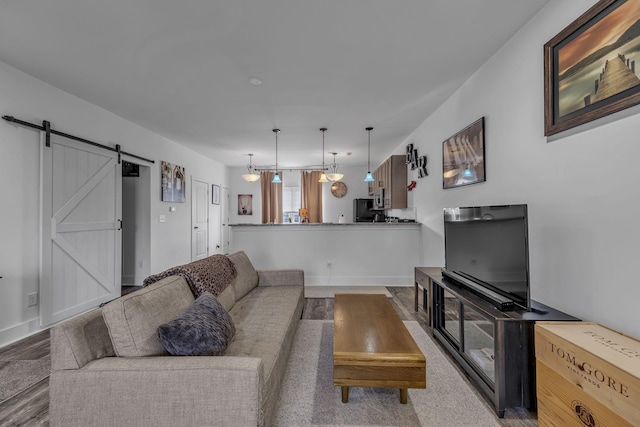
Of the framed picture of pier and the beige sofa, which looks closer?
the beige sofa

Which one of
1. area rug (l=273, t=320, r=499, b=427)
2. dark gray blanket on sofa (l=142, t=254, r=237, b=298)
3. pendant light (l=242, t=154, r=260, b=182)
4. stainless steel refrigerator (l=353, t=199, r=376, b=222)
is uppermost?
pendant light (l=242, t=154, r=260, b=182)

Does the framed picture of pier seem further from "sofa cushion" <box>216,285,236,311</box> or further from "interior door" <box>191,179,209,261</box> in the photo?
"interior door" <box>191,179,209,261</box>

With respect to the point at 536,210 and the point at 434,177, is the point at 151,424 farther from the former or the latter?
the point at 434,177

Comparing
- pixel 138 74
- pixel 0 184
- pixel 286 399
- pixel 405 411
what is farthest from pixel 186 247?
pixel 405 411

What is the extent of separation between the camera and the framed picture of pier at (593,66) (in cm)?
134

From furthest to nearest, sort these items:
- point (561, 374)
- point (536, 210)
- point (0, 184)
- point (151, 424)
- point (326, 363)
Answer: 1. point (0, 184)
2. point (326, 363)
3. point (536, 210)
4. point (561, 374)
5. point (151, 424)

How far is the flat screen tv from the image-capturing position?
1.70 m

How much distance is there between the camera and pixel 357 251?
184 inches

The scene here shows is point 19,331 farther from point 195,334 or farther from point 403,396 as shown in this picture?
point 403,396

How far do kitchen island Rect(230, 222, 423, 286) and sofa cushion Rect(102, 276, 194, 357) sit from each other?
3.16 meters

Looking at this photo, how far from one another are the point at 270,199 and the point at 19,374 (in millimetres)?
6189

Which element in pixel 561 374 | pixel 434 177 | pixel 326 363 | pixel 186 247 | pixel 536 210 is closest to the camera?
pixel 561 374

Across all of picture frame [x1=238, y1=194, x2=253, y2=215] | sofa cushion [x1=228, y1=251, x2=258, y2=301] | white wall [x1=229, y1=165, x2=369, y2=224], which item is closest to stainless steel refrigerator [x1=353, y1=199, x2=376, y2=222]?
white wall [x1=229, y1=165, x2=369, y2=224]

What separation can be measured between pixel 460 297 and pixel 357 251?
103 inches
